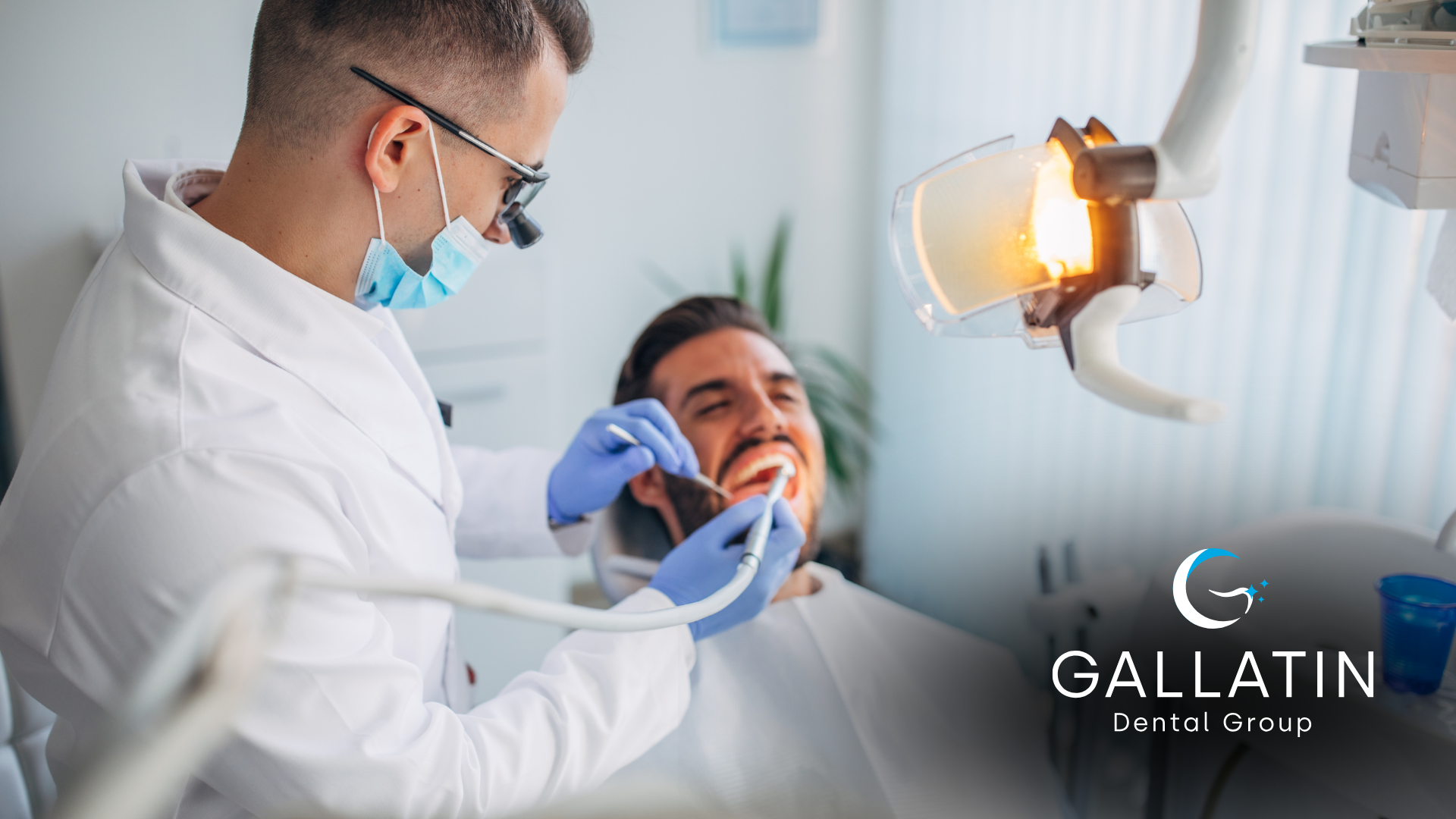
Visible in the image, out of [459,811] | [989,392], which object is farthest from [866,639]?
[989,392]

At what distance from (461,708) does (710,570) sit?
1.32ft

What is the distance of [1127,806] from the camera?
1.45m

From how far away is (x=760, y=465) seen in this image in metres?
1.61

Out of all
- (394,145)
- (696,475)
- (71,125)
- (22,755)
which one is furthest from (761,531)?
(71,125)

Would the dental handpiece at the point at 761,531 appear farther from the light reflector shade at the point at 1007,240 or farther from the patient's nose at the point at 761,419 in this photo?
the light reflector shade at the point at 1007,240

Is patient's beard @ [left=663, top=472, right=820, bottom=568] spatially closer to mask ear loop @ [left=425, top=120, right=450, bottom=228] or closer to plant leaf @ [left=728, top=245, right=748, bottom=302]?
mask ear loop @ [left=425, top=120, right=450, bottom=228]

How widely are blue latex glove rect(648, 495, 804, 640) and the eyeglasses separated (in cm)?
47

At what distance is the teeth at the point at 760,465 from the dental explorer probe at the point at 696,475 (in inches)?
1.2

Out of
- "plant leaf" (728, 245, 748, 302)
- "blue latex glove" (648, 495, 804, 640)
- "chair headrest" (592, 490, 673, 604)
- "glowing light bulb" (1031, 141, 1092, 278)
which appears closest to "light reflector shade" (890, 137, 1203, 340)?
"glowing light bulb" (1031, 141, 1092, 278)

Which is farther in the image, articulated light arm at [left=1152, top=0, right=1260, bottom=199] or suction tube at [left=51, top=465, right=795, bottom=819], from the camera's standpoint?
articulated light arm at [left=1152, top=0, right=1260, bottom=199]

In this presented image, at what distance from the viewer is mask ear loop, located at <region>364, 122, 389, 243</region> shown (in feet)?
3.38

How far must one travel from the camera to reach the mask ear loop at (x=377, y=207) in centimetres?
103

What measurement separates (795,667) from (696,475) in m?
0.35

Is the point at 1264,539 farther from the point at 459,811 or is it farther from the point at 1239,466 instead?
the point at 459,811
